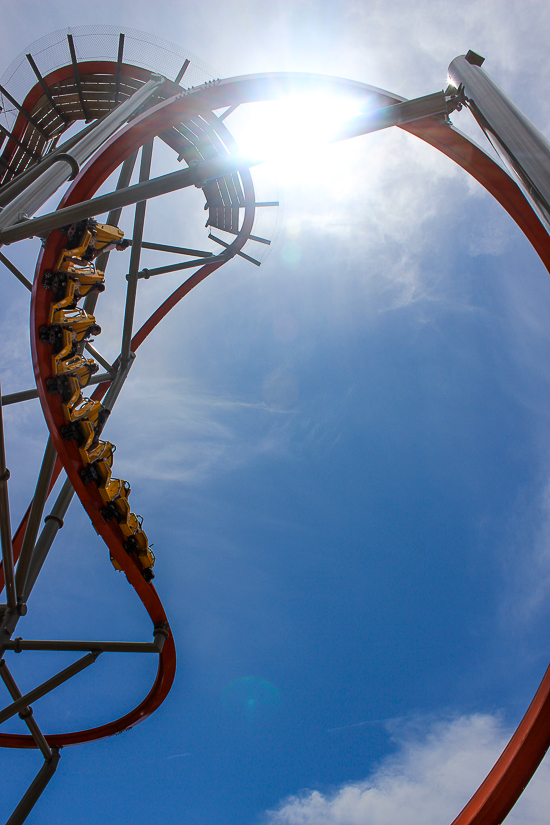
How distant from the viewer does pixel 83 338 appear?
7918 millimetres

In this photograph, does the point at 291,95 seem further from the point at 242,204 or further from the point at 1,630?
the point at 1,630

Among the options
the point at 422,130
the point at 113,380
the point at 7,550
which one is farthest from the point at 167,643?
the point at 422,130

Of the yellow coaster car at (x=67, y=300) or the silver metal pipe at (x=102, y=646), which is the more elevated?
the yellow coaster car at (x=67, y=300)

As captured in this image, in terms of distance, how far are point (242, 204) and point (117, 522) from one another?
27.9 feet

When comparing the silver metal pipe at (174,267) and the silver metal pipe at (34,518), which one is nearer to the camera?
the silver metal pipe at (34,518)

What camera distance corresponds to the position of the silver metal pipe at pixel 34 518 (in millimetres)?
7090

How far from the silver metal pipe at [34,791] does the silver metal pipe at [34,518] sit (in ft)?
12.4

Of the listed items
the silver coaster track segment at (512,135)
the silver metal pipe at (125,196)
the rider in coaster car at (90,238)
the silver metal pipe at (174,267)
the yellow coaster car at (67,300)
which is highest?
the silver metal pipe at (174,267)

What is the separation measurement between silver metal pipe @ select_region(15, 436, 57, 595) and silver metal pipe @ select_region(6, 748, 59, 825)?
379cm

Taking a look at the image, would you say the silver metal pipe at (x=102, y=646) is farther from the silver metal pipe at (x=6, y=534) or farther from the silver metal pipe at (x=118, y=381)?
the silver metal pipe at (x=118, y=381)

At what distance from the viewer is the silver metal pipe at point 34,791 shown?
7359 millimetres

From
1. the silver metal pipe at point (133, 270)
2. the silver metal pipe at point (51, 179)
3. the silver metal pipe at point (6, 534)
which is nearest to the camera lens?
the silver metal pipe at point (51, 179)

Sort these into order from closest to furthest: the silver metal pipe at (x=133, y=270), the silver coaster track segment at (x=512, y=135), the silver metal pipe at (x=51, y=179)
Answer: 1. the silver coaster track segment at (x=512, y=135)
2. the silver metal pipe at (x=51, y=179)
3. the silver metal pipe at (x=133, y=270)

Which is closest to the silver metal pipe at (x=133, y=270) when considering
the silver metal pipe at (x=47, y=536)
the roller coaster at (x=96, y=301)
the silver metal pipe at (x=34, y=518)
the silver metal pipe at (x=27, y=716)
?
the roller coaster at (x=96, y=301)
